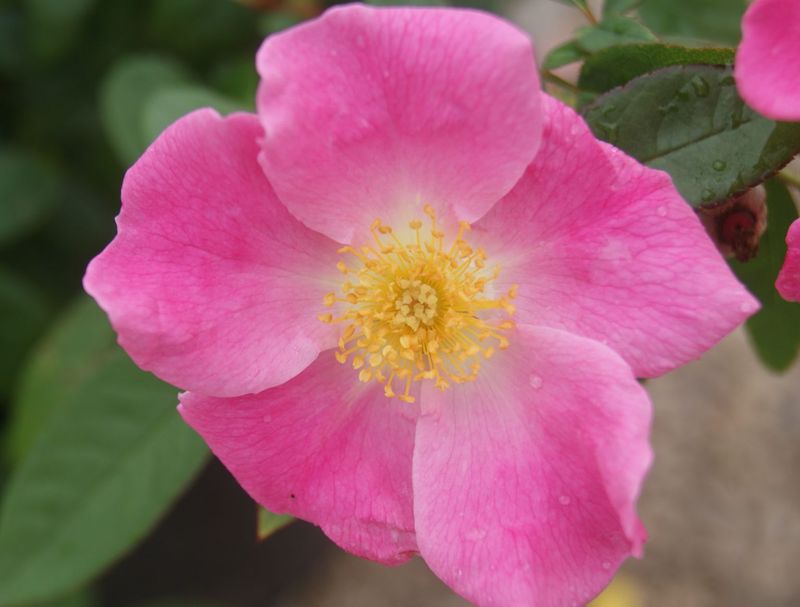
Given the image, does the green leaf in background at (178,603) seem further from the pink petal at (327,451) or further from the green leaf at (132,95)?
the pink petal at (327,451)

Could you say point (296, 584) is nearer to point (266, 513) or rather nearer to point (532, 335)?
point (266, 513)

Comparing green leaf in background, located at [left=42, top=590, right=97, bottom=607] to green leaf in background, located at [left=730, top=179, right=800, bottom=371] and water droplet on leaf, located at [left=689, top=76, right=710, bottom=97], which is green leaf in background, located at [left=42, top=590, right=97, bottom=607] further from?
water droplet on leaf, located at [left=689, top=76, right=710, bottom=97]

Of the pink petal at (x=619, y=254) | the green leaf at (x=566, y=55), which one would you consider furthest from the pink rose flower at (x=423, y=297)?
the green leaf at (x=566, y=55)

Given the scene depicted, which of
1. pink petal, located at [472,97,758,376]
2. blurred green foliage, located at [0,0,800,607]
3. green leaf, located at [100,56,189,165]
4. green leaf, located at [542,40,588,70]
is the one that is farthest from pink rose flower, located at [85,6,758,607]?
green leaf, located at [100,56,189,165]

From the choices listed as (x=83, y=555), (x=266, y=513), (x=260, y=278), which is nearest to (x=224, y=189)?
(x=260, y=278)

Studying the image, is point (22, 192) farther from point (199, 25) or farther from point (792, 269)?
point (792, 269)

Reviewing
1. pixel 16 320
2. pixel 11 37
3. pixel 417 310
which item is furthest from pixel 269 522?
pixel 11 37
